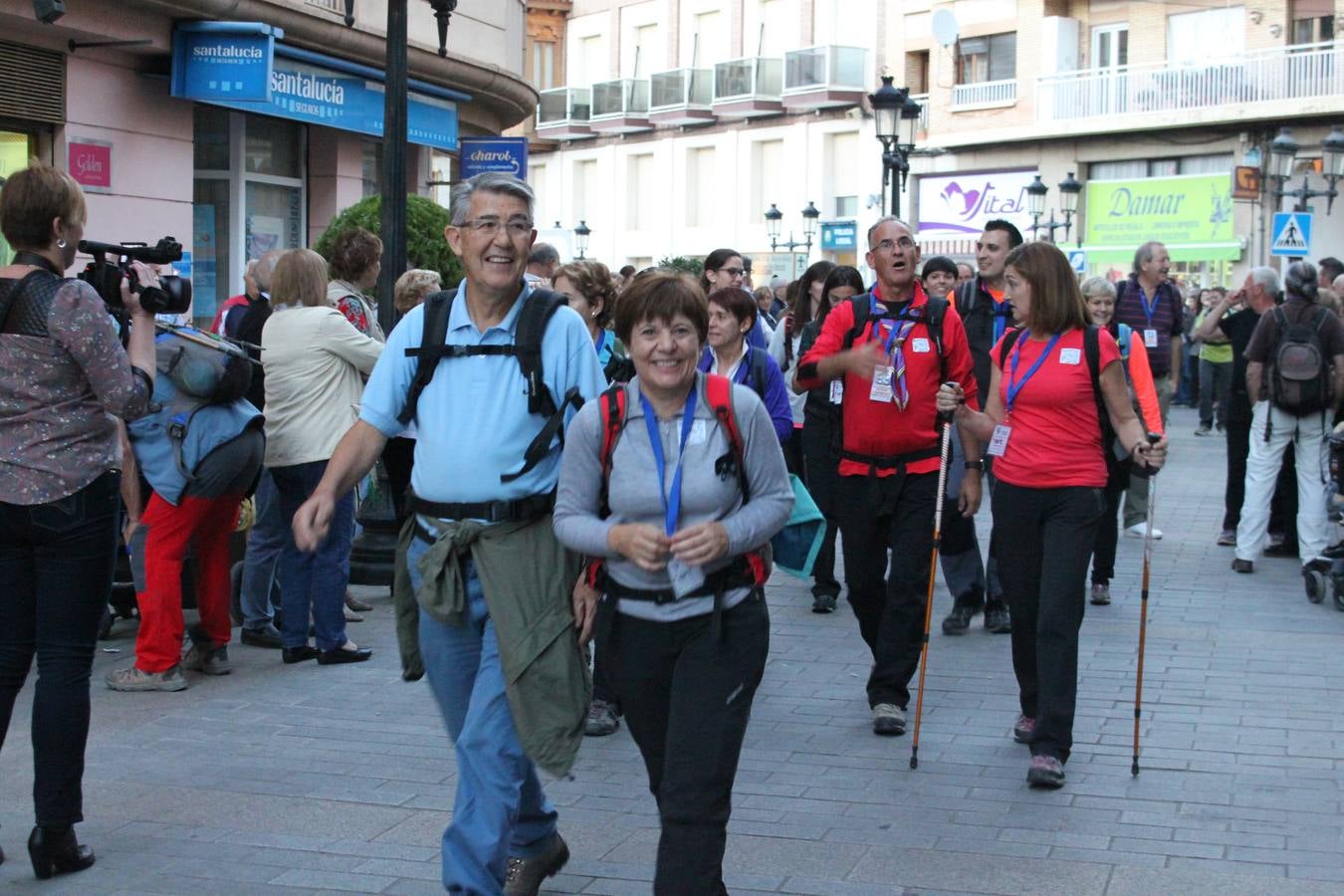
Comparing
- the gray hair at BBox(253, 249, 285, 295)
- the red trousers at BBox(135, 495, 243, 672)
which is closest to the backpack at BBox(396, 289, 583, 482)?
the red trousers at BBox(135, 495, 243, 672)

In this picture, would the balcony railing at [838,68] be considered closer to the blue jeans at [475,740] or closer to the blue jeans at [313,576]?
the blue jeans at [313,576]

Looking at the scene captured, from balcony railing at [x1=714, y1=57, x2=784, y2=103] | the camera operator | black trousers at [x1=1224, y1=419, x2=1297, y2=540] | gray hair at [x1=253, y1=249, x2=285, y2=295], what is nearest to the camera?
the camera operator

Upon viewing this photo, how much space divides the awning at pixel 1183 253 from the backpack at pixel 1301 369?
84.4 ft

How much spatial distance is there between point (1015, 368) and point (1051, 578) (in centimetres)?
84

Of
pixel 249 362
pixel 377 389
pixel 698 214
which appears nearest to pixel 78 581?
pixel 377 389

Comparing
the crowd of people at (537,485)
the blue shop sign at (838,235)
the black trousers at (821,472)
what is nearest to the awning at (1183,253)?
the blue shop sign at (838,235)

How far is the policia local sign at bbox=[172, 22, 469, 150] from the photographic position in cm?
1394

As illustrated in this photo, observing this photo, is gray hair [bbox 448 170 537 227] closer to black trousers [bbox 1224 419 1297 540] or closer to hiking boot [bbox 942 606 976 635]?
hiking boot [bbox 942 606 976 635]

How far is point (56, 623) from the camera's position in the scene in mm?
5125

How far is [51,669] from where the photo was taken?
5152 mm

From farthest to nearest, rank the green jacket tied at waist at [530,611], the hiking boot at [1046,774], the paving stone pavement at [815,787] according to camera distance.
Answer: the hiking boot at [1046,774], the paving stone pavement at [815,787], the green jacket tied at waist at [530,611]

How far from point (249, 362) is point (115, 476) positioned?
2663 mm

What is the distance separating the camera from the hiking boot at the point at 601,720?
709 centimetres

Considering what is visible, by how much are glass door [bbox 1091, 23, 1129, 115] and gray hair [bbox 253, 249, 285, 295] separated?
33.8 meters
